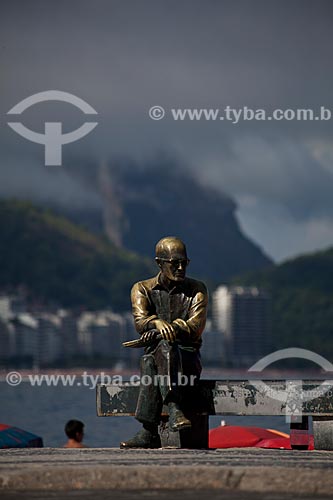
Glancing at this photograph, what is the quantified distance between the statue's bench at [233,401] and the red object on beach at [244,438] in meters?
7.79

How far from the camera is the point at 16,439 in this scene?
26.5m

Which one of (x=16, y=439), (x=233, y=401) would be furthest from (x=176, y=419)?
(x=16, y=439)

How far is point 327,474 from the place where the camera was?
46.9 feet

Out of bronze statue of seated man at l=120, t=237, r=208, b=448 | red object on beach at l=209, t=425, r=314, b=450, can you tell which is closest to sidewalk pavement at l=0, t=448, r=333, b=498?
bronze statue of seated man at l=120, t=237, r=208, b=448

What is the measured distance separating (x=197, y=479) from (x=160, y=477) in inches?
12.2

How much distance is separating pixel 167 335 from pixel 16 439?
911cm

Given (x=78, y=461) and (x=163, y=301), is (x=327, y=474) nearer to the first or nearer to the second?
(x=78, y=461)

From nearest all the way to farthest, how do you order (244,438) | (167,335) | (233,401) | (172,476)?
(172,476), (167,335), (233,401), (244,438)

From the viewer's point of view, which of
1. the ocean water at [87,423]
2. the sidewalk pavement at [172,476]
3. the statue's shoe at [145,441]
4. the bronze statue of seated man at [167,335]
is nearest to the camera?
the sidewalk pavement at [172,476]

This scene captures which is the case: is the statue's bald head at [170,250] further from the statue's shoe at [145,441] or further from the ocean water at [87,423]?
the ocean water at [87,423]

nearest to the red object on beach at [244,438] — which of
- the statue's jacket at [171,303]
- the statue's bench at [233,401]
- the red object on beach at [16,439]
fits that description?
the red object on beach at [16,439]

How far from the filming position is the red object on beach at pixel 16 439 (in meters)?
26.1

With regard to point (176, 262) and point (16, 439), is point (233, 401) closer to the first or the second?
point (176, 262)

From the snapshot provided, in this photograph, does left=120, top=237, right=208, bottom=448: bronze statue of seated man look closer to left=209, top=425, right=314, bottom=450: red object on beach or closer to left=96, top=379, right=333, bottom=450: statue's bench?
left=96, top=379, right=333, bottom=450: statue's bench
